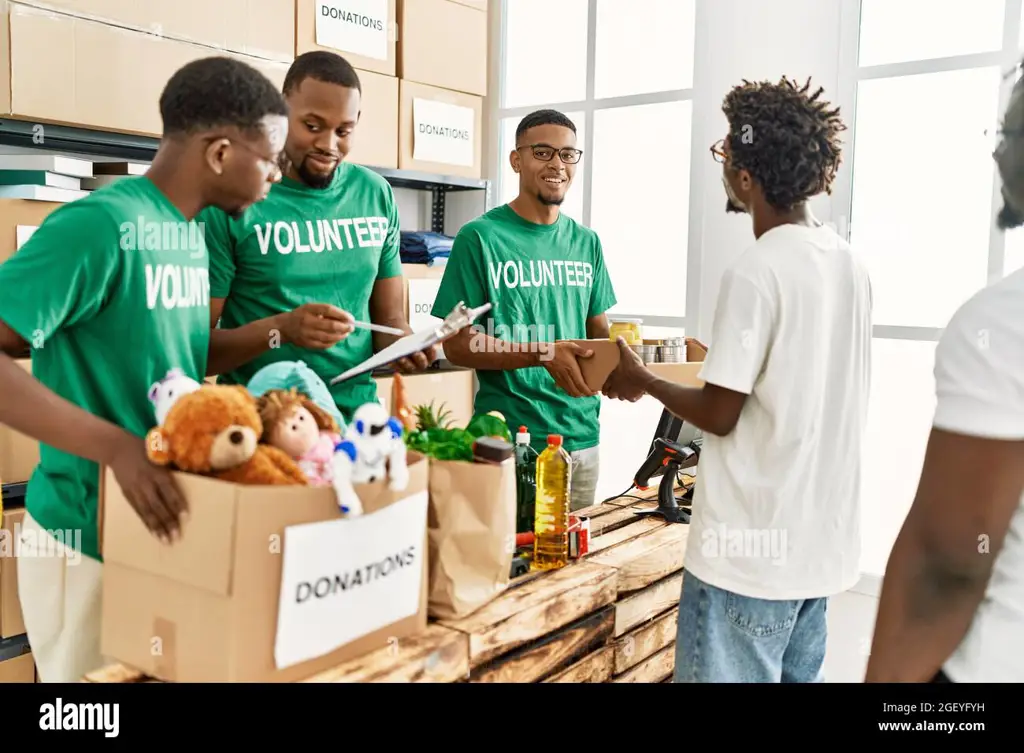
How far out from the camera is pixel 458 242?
2387 millimetres

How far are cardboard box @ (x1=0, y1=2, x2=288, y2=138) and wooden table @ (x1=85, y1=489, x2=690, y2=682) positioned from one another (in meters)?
1.72

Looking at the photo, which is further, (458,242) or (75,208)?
(458,242)

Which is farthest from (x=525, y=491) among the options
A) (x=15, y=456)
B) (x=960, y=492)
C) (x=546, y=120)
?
(x=15, y=456)

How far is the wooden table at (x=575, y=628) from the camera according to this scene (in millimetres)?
1227

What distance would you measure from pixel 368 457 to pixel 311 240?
3.05 feet

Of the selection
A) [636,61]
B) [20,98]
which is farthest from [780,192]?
[636,61]

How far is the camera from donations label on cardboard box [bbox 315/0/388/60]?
300 centimetres

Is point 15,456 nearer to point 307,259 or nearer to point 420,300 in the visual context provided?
point 307,259

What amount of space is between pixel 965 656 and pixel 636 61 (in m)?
3.15

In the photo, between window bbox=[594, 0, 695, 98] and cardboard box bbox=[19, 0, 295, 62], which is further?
window bbox=[594, 0, 695, 98]

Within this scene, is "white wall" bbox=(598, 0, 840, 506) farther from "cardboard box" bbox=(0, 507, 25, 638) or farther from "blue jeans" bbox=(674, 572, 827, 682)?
"cardboard box" bbox=(0, 507, 25, 638)

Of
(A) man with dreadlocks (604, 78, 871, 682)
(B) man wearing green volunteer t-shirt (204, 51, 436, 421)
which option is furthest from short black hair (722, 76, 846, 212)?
(B) man wearing green volunteer t-shirt (204, 51, 436, 421)

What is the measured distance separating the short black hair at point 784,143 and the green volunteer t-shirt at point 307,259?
0.91 meters
